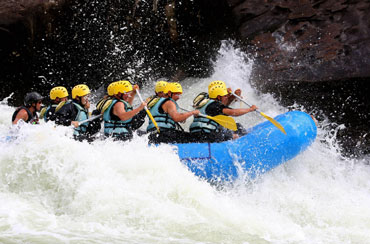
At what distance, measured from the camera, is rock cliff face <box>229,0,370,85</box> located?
277 inches

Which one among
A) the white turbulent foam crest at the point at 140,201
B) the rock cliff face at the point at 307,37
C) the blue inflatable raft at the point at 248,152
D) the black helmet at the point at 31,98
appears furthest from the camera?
the rock cliff face at the point at 307,37

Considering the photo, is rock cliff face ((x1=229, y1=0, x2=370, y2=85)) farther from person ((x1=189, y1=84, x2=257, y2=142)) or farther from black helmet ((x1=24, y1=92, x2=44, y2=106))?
black helmet ((x1=24, y1=92, x2=44, y2=106))

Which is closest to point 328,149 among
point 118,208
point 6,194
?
point 118,208

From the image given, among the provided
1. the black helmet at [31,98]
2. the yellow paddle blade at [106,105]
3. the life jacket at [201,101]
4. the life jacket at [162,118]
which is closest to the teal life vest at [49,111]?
the black helmet at [31,98]

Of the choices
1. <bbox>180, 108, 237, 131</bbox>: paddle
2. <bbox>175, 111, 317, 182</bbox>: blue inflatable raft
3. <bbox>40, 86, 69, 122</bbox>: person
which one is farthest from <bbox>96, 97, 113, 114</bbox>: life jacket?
<bbox>180, 108, 237, 131</bbox>: paddle

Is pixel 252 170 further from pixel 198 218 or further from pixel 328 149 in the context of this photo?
pixel 328 149

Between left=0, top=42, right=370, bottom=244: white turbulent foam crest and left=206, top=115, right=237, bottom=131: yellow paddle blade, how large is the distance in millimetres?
650

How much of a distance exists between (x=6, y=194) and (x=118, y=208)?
104cm

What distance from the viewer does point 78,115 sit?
17.7 ft

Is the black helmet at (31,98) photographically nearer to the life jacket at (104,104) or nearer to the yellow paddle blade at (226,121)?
the life jacket at (104,104)

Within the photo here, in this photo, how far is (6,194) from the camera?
383 cm

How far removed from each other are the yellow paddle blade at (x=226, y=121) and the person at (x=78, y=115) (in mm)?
1537

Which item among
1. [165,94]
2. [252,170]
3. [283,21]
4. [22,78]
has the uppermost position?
[283,21]

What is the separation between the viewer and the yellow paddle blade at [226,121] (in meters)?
5.00
